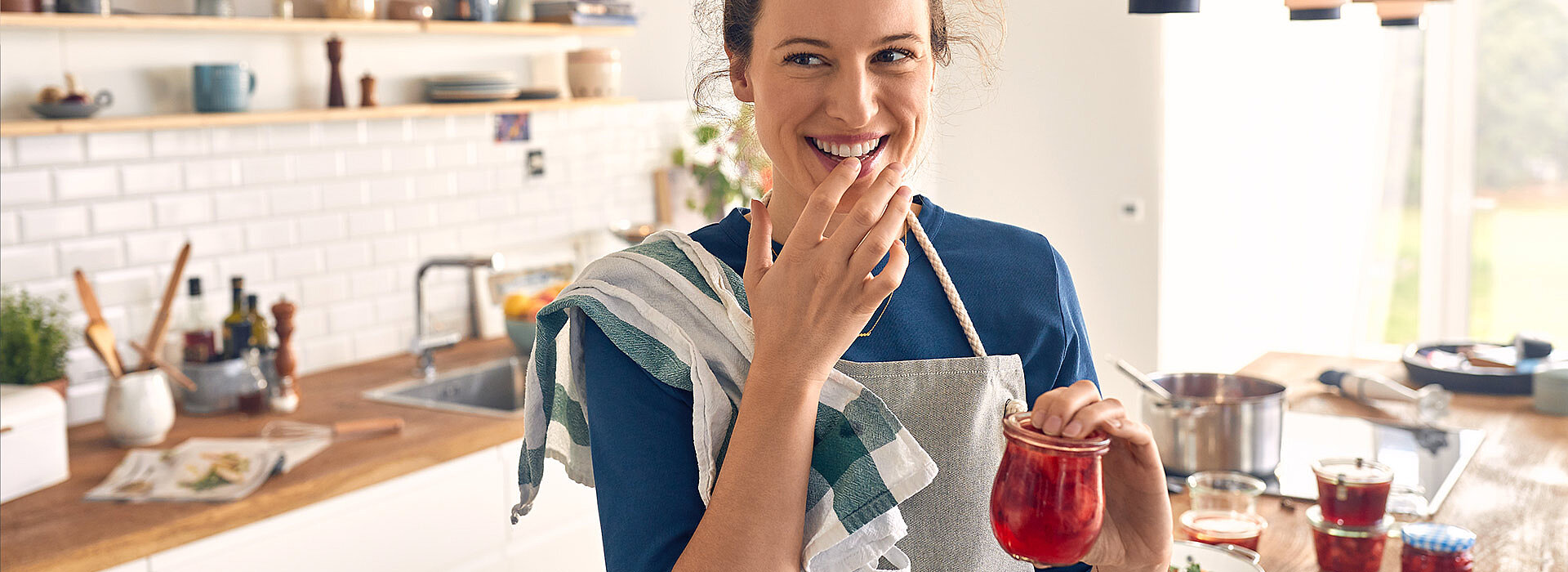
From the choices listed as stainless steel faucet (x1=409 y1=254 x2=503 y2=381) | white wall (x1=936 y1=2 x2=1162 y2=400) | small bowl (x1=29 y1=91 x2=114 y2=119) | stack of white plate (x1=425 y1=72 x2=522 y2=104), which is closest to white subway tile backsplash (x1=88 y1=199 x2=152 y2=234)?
small bowl (x1=29 y1=91 x2=114 y2=119)

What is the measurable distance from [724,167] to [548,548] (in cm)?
180

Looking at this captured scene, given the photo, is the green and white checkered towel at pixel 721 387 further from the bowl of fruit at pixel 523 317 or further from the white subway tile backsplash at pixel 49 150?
the bowl of fruit at pixel 523 317

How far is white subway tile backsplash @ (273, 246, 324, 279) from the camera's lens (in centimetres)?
322

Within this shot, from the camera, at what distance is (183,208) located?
2988 mm

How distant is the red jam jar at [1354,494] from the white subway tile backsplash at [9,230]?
2.64m

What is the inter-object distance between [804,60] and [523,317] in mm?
2422

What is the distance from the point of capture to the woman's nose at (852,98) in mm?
1096

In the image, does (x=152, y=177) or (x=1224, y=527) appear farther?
(x=152, y=177)

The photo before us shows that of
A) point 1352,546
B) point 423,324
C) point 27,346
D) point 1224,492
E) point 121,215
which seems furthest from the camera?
point 423,324

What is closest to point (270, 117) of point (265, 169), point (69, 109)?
point (265, 169)

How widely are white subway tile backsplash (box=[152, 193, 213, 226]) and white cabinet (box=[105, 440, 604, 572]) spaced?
0.93 m

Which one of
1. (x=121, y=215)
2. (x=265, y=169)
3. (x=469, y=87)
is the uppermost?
(x=469, y=87)

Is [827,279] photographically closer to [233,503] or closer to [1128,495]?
[1128,495]

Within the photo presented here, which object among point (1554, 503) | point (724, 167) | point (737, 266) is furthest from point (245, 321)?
point (1554, 503)
